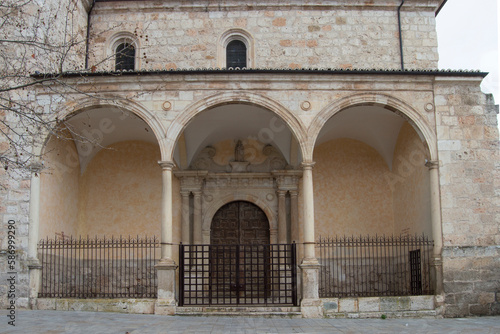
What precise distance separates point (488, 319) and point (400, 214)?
3581mm

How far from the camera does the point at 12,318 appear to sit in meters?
8.62

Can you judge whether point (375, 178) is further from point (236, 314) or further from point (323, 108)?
point (236, 314)

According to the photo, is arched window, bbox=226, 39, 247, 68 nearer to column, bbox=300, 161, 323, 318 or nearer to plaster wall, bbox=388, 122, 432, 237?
column, bbox=300, 161, 323, 318

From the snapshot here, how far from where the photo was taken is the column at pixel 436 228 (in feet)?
34.3

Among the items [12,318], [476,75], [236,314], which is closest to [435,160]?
[476,75]

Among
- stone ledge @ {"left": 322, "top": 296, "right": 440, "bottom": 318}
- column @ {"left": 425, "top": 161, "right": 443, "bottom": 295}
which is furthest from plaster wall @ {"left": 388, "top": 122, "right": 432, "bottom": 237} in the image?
stone ledge @ {"left": 322, "top": 296, "right": 440, "bottom": 318}

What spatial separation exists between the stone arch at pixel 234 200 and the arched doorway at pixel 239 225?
0.16m

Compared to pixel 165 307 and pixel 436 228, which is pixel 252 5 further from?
pixel 165 307

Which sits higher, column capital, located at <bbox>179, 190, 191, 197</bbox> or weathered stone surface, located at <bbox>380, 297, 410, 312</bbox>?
column capital, located at <bbox>179, 190, 191, 197</bbox>

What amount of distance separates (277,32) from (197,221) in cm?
512

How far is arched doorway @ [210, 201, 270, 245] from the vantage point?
43.8 ft

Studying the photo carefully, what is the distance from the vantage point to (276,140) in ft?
43.9

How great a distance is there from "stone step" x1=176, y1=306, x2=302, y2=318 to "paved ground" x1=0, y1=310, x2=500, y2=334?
0.23m

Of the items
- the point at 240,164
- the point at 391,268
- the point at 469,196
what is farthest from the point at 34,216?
the point at 469,196
